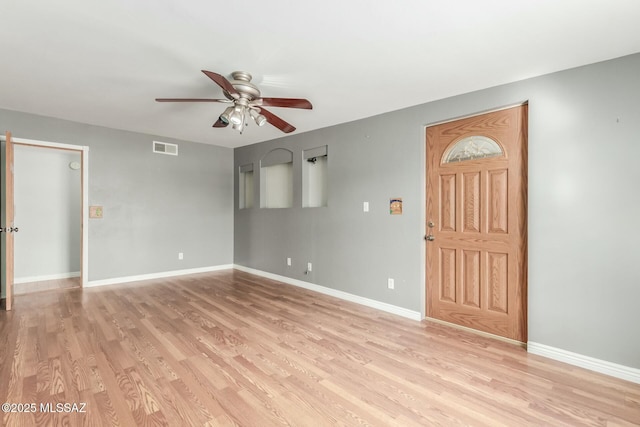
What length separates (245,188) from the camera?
6227mm

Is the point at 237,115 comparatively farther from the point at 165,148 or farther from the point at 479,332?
the point at 165,148

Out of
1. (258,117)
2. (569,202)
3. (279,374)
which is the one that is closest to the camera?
(279,374)

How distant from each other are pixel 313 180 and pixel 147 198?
9.52 ft

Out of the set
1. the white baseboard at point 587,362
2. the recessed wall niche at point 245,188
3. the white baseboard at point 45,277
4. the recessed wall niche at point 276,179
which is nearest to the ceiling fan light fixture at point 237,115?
the recessed wall niche at point 276,179

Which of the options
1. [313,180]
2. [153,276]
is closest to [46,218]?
[153,276]

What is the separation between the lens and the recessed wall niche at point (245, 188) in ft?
20.1

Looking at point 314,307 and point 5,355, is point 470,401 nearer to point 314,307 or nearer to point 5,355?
point 314,307

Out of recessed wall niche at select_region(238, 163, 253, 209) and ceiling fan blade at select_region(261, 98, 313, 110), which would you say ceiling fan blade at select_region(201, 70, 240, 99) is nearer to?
ceiling fan blade at select_region(261, 98, 313, 110)

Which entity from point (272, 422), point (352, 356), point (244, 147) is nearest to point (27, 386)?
point (272, 422)

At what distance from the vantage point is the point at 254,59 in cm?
246

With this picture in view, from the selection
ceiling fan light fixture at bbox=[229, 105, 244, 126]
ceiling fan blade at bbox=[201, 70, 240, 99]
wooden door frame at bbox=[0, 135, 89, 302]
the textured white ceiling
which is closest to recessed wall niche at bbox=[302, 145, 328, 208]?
the textured white ceiling

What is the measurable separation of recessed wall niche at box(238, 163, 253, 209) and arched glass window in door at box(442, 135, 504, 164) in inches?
159

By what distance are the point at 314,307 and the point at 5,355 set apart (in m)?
2.85

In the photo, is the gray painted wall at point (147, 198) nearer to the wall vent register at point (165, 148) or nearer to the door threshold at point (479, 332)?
the wall vent register at point (165, 148)
